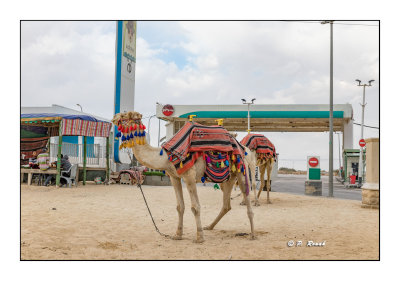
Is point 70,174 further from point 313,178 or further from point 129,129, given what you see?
point 129,129

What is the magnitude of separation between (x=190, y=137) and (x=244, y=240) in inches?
83.1

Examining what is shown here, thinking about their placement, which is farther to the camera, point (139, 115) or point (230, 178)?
point (230, 178)

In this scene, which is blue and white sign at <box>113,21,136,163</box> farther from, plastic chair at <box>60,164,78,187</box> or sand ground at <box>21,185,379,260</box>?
sand ground at <box>21,185,379,260</box>

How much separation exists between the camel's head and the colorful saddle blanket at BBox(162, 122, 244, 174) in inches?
19.0

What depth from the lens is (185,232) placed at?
688 centimetres

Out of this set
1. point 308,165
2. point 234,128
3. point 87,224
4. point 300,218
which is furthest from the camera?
point 234,128

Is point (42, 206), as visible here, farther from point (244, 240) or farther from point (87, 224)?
point (244, 240)

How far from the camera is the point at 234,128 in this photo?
133 ft

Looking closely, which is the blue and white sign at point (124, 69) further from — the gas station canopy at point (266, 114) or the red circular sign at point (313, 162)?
the red circular sign at point (313, 162)

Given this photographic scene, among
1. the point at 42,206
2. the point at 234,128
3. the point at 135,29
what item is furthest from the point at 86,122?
the point at 234,128

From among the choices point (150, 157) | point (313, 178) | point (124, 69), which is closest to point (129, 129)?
point (150, 157)

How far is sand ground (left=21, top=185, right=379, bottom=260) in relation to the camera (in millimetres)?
5156

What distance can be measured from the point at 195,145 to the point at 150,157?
2.66 ft

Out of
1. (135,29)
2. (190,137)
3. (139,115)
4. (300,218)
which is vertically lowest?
(300,218)
